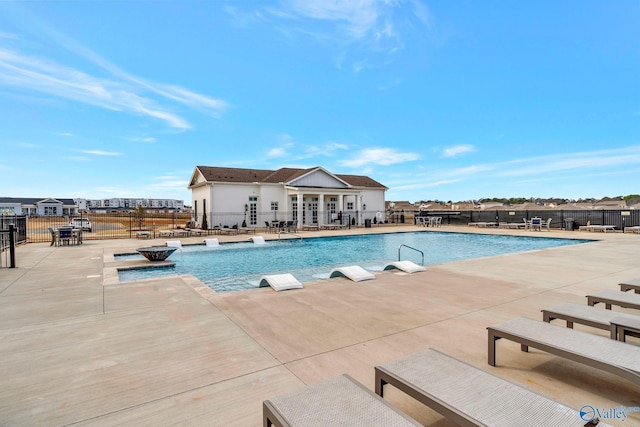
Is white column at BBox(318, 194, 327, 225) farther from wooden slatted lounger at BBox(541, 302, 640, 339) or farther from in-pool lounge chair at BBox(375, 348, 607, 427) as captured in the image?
in-pool lounge chair at BBox(375, 348, 607, 427)

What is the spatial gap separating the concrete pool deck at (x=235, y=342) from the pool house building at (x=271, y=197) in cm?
1660

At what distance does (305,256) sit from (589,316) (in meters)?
10.5

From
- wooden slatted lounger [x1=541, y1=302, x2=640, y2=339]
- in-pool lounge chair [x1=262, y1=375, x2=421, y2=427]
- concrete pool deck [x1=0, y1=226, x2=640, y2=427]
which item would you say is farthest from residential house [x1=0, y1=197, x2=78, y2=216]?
wooden slatted lounger [x1=541, y1=302, x2=640, y2=339]

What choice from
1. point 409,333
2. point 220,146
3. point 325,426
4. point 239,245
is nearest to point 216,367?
point 325,426

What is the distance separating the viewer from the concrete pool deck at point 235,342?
7.72 feet

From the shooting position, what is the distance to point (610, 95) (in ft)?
72.8

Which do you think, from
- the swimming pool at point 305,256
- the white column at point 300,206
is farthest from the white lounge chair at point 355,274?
the white column at point 300,206

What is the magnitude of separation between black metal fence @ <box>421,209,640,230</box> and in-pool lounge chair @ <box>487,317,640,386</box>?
2340 centimetres

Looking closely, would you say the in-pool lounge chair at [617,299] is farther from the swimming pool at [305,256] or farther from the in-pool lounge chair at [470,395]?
the swimming pool at [305,256]

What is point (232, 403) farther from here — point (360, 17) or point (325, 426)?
point (360, 17)

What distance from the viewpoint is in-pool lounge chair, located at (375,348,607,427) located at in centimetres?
162

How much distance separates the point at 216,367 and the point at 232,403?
2.13 ft

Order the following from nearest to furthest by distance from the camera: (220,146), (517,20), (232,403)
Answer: (232,403), (517,20), (220,146)

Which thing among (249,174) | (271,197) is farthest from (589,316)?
(249,174)
